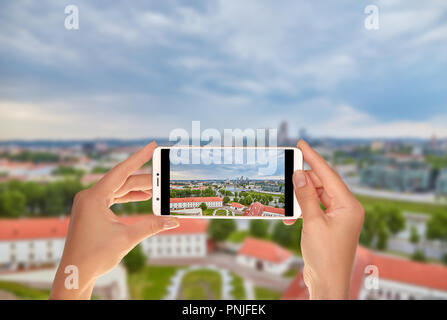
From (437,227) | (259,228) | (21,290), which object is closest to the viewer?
(21,290)

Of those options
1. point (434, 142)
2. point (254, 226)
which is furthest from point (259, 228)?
point (434, 142)

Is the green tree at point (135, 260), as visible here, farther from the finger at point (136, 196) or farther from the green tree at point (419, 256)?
the green tree at point (419, 256)

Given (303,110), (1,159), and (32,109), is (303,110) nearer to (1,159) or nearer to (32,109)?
(32,109)

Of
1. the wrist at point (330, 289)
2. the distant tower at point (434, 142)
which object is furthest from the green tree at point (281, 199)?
the distant tower at point (434, 142)

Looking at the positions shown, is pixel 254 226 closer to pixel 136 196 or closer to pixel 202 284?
pixel 202 284

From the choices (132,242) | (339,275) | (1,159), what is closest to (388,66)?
(339,275)

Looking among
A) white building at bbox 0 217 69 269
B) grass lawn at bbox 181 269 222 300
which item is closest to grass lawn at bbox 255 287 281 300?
grass lawn at bbox 181 269 222 300

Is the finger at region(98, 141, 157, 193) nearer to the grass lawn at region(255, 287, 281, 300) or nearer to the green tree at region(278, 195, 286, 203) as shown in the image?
the green tree at region(278, 195, 286, 203)
